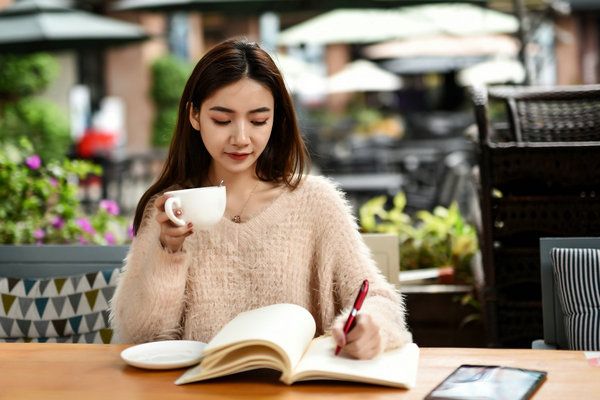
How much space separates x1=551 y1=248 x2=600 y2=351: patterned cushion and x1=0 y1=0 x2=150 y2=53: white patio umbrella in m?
5.55

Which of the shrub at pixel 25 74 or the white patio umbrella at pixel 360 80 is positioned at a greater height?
the shrub at pixel 25 74

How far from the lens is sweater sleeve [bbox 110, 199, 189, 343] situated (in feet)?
6.70

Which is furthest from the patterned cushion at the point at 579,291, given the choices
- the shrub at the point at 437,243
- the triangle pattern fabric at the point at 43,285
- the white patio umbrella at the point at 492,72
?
the white patio umbrella at the point at 492,72

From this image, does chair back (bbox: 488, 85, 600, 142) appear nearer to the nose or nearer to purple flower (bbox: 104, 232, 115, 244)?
the nose

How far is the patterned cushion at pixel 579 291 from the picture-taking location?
227 centimetres

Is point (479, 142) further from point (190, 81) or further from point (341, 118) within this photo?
point (341, 118)

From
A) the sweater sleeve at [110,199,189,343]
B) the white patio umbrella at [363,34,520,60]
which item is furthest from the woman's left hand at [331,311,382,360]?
the white patio umbrella at [363,34,520,60]

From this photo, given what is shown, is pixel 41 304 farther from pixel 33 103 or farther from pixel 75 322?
pixel 33 103

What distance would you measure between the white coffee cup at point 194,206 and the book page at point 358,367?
382 millimetres

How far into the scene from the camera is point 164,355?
71.3 inches

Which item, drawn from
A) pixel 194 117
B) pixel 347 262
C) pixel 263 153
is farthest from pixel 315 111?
pixel 347 262

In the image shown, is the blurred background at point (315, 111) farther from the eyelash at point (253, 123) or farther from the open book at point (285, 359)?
the open book at point (285, 359)

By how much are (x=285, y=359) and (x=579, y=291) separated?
1.10 meters

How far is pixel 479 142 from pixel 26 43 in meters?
5.04
